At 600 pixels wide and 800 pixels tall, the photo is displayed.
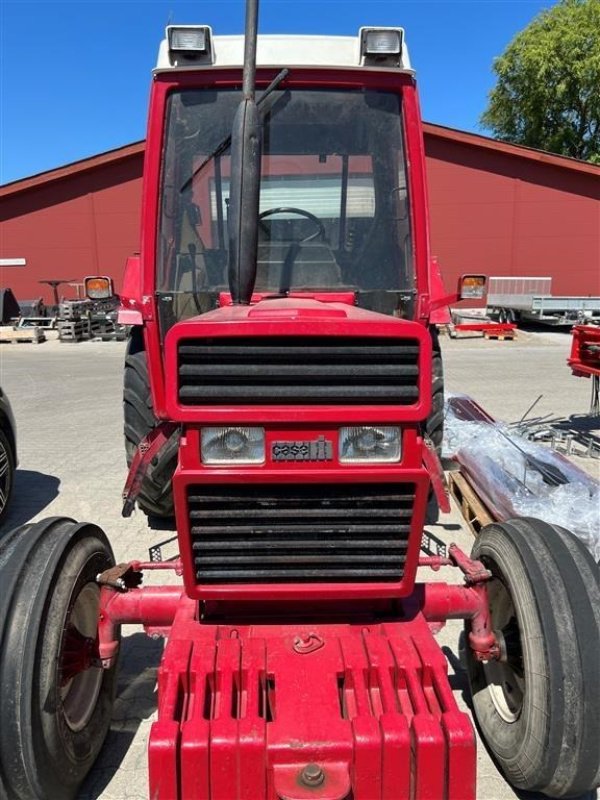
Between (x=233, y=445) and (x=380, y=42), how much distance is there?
6.81 ft

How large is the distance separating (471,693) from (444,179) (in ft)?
59.6

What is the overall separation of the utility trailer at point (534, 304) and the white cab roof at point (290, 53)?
47.2 ft

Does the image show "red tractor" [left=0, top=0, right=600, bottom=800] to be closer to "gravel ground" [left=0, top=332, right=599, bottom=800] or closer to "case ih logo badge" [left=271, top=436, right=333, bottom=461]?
"case ih logo badge" [left=271, top=436, right=333, bottom=461]

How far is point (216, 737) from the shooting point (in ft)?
5.77

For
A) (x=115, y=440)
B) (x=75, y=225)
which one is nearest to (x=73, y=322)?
(x=75, y=225)

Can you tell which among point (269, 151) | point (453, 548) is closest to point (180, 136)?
point (269, 151)

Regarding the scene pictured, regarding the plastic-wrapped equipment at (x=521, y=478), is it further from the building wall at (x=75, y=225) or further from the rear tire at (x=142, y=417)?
the building wall at (x=75, y=225)

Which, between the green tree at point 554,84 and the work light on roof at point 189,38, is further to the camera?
the green tree at point 554,84

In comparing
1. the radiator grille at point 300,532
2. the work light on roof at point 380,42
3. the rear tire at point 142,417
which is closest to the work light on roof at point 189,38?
the work light on roof at point 380,42

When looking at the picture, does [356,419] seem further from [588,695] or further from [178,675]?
[588,695]

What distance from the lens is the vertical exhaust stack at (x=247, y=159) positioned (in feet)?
6.72

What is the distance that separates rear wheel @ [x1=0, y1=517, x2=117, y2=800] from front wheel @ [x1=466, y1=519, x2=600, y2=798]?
59.2 inches

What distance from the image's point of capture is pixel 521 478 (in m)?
4.41

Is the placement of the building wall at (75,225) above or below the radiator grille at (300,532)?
above
